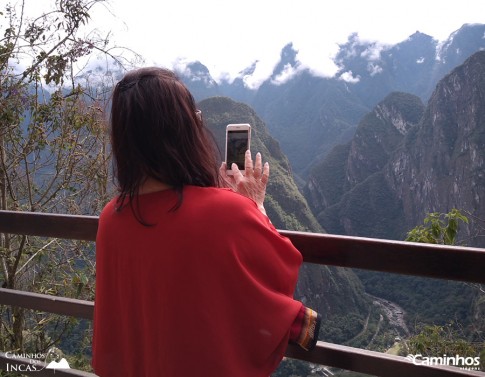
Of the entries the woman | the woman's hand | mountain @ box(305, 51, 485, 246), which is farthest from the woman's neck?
mountain @ box(305, 51, 485, 246)

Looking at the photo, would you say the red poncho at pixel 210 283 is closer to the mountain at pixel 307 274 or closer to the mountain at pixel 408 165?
the mountain at pixel 307 274

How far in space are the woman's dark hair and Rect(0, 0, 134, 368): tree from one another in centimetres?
244

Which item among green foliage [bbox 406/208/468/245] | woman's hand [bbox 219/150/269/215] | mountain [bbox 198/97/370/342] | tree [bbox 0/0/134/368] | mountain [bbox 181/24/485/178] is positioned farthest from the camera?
mountain [bbox 181/24/485/178]

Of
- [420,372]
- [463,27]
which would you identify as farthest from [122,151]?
[463,27]

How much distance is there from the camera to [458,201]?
1348 inches

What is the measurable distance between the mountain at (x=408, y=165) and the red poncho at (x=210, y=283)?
30785 mm

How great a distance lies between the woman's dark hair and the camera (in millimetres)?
868

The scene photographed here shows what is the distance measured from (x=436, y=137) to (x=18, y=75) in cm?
4095

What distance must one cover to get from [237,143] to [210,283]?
1.15 feet

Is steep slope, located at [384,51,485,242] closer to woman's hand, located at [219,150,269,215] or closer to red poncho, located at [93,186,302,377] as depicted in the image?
woman's hand, located at [219,150,269,215]

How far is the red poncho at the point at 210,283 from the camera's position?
0.83 m

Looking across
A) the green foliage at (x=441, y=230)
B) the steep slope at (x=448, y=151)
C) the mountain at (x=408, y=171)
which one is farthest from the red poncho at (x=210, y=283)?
the steep slope at (x=448, y=151)

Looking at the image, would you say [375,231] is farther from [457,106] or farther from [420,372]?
[420,372]

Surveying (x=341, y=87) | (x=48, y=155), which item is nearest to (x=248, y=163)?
(x=48, y=155)
